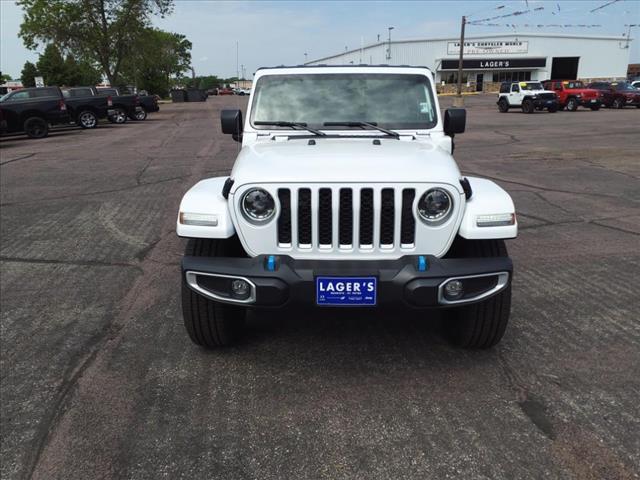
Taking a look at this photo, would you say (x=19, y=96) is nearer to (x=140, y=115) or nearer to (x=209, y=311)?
(x=140, y=115)

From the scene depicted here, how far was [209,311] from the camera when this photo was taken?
3.40m

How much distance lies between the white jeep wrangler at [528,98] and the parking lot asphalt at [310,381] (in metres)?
26.6

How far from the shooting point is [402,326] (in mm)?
4000

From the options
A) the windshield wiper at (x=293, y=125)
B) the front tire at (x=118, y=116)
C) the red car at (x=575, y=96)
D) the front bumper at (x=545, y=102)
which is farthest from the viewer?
the red car at (x=575, y=96)

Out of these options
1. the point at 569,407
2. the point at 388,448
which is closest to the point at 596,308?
the point at 569,407

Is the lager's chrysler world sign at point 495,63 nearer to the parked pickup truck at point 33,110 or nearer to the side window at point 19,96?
the parked pickup truck at point 33,110

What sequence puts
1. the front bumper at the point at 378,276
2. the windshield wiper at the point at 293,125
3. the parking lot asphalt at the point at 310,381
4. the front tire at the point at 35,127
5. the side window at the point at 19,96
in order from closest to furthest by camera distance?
the parking lot asphalt at the point at 310,381, the front bumper at the point at 378,276, the windshield wiper at the point at 293,125, the side window at the point at 19,96, the front tire at the point at 35,127

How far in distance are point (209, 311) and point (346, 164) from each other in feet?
4.10

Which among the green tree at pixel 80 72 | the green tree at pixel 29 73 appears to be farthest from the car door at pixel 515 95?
the green tree at pixel 29 73

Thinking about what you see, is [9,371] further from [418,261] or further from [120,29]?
[120,29]

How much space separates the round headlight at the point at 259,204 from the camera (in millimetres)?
3037

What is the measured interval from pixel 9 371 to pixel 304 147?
2369 millimetres

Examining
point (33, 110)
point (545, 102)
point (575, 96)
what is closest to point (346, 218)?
point (33, 110)

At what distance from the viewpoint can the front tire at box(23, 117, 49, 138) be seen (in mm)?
19812
